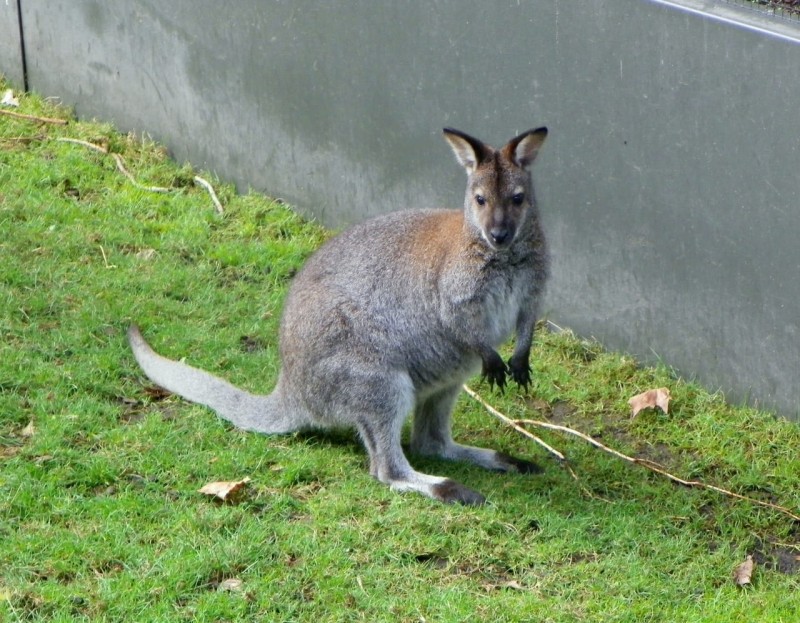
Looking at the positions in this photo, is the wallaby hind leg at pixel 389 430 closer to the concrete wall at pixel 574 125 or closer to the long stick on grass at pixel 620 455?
the long stick on grass at pixel 620 455

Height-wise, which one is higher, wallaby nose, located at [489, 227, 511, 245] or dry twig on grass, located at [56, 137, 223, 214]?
wallaby nose, located at [489, 227, 511, 245]

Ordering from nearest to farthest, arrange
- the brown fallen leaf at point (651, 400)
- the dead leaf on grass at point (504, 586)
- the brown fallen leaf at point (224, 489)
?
the dead leaf on grass at point (504, 586) < the brown fallen leaf at point (224, 489) < the brown fallen leaf at point (651, 400)

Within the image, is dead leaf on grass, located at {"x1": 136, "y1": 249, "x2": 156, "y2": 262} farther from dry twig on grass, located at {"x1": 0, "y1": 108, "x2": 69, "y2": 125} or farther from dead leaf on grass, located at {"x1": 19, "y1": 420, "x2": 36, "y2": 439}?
dead leaf on grass, located at {"x1": 19, "y1": 420, "x2": 36, "y2": 439}

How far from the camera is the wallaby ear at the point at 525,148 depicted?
197 inches

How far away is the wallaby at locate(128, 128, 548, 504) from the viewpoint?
507 cm

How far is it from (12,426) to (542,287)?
7.33 ft

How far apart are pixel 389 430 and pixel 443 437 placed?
0.44 metres

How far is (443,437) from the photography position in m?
5.52

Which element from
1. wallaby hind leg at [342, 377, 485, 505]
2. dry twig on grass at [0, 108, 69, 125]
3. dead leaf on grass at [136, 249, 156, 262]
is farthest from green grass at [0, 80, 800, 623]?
dry twig on grass at [0, 108, 69, 125]

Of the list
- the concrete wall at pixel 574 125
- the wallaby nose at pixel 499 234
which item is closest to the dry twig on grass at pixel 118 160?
the concrete wall at pixel 574 125

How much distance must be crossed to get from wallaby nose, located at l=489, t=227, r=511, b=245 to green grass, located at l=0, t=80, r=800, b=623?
3.36 feet

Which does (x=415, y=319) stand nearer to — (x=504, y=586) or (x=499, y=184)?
(x=499, y=184)

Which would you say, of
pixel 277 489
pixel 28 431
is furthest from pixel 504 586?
pixel 28 431

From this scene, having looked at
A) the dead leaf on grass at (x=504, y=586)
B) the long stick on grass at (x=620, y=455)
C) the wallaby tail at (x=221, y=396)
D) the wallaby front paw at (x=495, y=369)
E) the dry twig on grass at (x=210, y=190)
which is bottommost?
the dead leaf on grass at (x=504, y=586)
